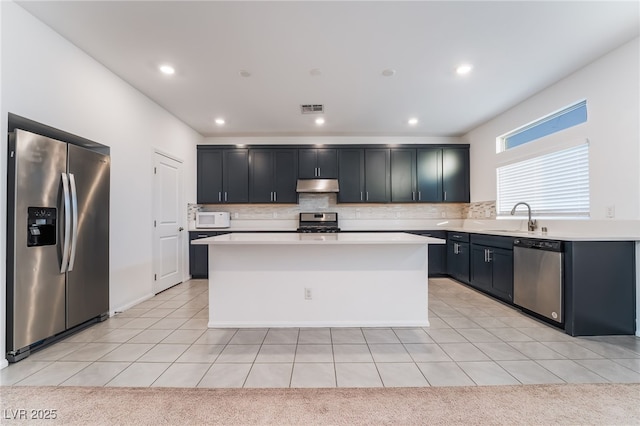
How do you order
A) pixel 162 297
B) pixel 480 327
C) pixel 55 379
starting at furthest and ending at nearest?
pixel 162 297
pixel 480 327
pixel 55 379

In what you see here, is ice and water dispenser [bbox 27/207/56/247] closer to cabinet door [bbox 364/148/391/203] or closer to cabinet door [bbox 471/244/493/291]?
cabinet door [bbox 364/148/391/203]

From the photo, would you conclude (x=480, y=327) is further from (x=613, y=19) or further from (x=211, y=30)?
(x=211, y=30)

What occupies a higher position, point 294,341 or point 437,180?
point 437,180

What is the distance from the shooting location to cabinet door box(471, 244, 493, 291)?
3.79 m

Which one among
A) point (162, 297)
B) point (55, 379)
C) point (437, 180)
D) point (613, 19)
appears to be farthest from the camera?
point (437, 180)

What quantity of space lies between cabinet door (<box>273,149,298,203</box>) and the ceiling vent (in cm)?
121

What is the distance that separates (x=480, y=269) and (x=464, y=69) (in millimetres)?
2694

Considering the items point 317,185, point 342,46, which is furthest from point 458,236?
point 342,46

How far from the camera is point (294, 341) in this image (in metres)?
2.45

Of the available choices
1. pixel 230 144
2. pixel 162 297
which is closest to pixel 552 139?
pixel 230 144

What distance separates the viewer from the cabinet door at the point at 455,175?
207 inches

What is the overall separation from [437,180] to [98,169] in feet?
16.9

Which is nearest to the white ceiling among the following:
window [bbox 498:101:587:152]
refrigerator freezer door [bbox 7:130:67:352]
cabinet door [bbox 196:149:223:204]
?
window [bbox 498:101:587:152]

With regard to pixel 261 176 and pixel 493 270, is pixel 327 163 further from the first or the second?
pixel 493 270
